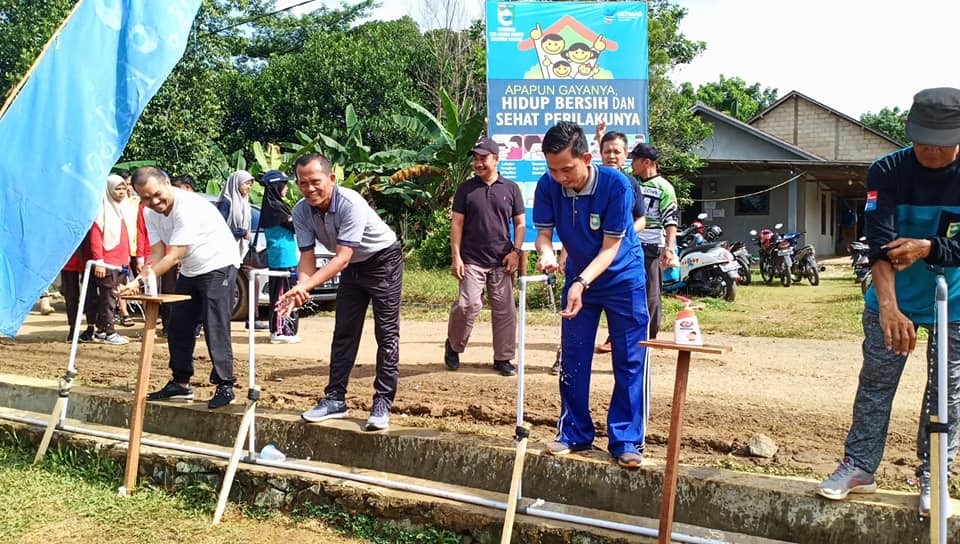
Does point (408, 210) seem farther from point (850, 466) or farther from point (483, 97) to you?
point (850, 466)

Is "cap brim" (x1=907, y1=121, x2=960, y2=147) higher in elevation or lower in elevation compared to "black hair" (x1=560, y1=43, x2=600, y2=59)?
lower

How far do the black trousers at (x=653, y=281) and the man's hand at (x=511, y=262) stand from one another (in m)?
1.01

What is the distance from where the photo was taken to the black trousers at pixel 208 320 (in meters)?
5.61

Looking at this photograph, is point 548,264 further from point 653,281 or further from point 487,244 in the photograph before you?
point 487,244

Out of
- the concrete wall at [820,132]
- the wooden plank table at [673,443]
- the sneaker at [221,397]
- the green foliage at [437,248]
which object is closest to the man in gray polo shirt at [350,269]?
the sneaker at [221,397]

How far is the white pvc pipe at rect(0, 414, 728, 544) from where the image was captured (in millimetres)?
3666

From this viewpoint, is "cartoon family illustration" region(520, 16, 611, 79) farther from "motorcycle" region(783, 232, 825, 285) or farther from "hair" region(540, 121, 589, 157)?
"hair" region(540, 121, 589, 157)

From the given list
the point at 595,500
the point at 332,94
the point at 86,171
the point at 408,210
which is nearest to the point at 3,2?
the point at 332,94

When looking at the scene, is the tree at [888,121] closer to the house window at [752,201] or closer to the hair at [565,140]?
the house window at [752,201]

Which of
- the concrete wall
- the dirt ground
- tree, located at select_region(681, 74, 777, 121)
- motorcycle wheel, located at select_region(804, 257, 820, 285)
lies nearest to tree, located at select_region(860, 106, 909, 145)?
tree, located at select_region(681, 74, 777, 121)

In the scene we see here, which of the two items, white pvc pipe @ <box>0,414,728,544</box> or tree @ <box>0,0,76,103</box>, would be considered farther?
tree @ <box>0,0,76,103</box>

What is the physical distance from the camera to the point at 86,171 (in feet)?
17.8

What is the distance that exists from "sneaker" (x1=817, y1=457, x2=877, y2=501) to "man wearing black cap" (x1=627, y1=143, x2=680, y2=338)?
241 centimetres

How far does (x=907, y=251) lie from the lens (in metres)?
3.19
